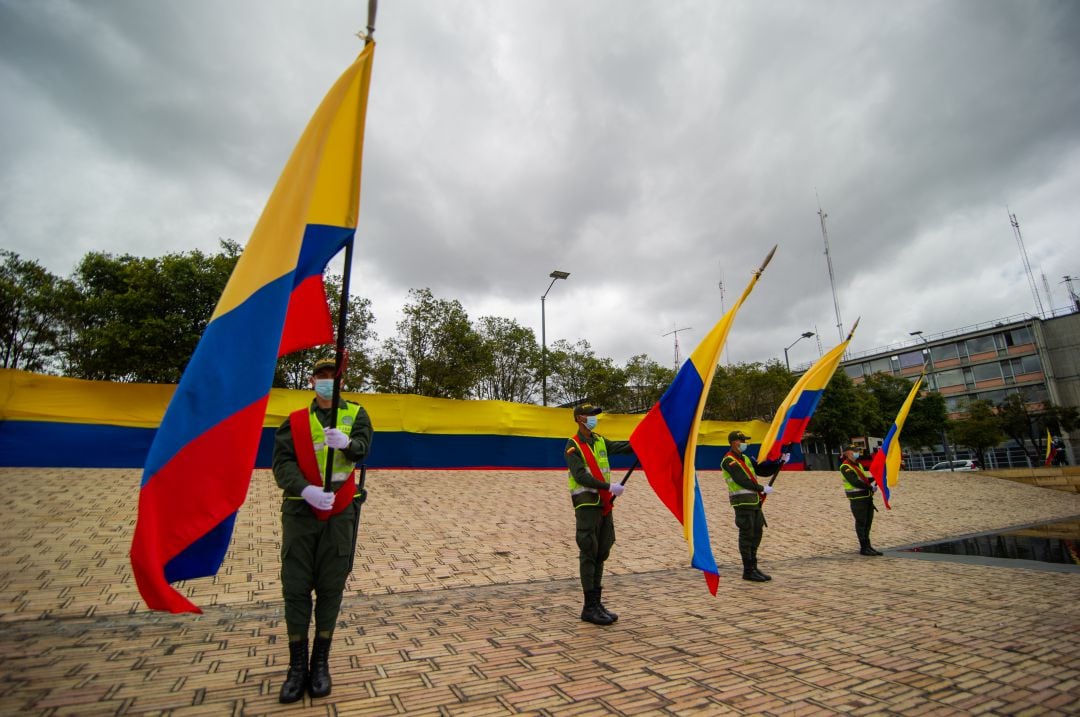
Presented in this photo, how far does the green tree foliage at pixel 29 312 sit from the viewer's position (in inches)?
915

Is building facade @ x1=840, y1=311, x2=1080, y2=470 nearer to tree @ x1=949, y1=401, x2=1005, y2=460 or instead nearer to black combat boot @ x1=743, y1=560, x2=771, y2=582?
tree @ x1=949, y1=401, x2=1005, y2=460

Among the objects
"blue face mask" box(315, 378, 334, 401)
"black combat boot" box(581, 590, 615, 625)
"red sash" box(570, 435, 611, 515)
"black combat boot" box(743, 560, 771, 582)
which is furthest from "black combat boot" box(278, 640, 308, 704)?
"black combat boot" box(743, 560, 771, 582)

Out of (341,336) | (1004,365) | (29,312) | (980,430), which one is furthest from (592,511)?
(1004,365)

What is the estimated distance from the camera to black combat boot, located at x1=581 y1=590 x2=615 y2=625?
16.0ft

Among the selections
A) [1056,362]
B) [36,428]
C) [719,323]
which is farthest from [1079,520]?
[1056,362]

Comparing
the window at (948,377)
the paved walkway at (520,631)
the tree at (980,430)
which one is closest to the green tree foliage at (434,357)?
the paved walkway at (520,631)

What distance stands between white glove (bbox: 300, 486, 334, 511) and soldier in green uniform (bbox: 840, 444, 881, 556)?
922 centimetres

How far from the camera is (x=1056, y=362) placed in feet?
167

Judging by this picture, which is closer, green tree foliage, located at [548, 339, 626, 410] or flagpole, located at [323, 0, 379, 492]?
flagpole, located at [323, 0, 379, 492]

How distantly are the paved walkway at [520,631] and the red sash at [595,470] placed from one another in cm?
115

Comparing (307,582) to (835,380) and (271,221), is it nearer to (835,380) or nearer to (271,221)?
(271,221)

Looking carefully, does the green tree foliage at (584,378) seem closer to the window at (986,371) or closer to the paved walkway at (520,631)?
the paved walkway at (520,631)

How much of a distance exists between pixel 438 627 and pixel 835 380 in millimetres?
39328

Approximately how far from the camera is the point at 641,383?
38031 millimetres
